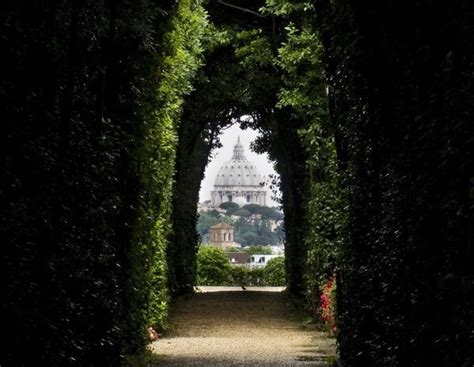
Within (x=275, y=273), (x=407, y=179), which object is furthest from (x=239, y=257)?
(x=407, y=179)

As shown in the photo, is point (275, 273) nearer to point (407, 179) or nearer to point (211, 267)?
point (211, 267)

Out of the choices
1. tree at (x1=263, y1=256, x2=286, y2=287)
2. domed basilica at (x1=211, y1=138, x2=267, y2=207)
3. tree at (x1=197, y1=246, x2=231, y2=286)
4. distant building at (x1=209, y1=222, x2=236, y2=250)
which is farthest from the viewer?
domed basilica at (x1=211, y1=138, x2=267, y2=207)

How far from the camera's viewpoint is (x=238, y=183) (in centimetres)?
15638

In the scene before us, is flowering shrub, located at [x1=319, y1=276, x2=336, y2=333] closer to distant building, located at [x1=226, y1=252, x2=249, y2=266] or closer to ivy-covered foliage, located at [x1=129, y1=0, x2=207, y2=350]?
ivy-covered foliage, located at [x1=129, y1=0, x2=207, y2=350]

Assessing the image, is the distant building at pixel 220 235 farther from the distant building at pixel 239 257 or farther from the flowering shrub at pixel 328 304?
the flowering shrub at pixel 328 304

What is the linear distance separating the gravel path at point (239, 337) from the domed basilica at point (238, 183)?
12459 centimetres

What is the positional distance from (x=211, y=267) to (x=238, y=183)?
111 m

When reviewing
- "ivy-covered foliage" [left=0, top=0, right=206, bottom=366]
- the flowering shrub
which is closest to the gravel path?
the flowering shrub

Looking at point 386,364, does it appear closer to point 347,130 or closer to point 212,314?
point 347,130

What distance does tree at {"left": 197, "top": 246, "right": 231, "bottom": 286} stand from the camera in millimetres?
45122

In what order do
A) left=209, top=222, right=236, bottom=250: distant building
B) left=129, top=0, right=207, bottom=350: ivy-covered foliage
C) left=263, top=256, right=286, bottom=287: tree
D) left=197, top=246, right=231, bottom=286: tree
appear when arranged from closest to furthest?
left=129, top=0, right=207, bottom=350: ivy-covered foliage < left=197, top=246, right=231, bottom=286: tree < left=263, top=256, right=286, bottom=287: tree < left=209, top=222, right=236, bottom=250: distant building

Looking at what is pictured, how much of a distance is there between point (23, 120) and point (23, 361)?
164cm

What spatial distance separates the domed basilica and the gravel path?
409 feet

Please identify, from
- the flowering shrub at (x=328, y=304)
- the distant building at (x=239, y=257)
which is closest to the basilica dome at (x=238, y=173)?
the distant building at (x=239, y=257)
